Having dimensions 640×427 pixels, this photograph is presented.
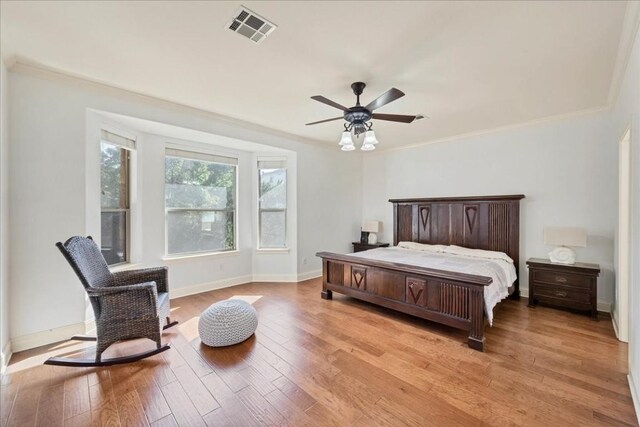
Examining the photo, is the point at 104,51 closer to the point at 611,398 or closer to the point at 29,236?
the point at 29,236

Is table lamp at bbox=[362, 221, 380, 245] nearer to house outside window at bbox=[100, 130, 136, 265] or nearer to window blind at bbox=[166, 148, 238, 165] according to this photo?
window blind at bbox=[166, 148, 238, 165]

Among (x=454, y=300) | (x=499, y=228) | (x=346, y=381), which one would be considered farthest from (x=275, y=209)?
(x=499, y=228)

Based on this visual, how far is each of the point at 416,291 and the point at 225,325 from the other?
2.08 metres

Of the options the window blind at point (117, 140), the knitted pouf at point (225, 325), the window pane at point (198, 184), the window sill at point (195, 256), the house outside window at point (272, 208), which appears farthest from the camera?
the house outside window at point (272, 208)

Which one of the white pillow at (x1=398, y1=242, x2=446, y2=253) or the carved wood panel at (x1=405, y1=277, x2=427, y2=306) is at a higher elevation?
the white pillow at (x1=398, y1=242, x2=446, y2=253)

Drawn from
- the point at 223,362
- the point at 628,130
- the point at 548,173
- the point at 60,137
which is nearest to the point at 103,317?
the point at 223,362

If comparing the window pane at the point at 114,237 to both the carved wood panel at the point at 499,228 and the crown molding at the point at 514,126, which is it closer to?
the crown molding at the point at 514,126

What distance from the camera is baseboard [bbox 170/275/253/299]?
4.16 meters

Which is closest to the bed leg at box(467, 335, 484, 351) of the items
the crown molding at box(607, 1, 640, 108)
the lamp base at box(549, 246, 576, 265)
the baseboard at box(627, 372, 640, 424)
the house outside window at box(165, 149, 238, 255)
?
the baseboard at box(627, 372, 640, 424)

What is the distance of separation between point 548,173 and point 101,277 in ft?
18.7

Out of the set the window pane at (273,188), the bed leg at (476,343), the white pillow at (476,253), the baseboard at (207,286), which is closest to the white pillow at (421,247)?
the white pillow at (476,253)

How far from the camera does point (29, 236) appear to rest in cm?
258

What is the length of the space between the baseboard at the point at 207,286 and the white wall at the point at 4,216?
5.98 ft

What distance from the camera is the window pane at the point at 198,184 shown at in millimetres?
4258
